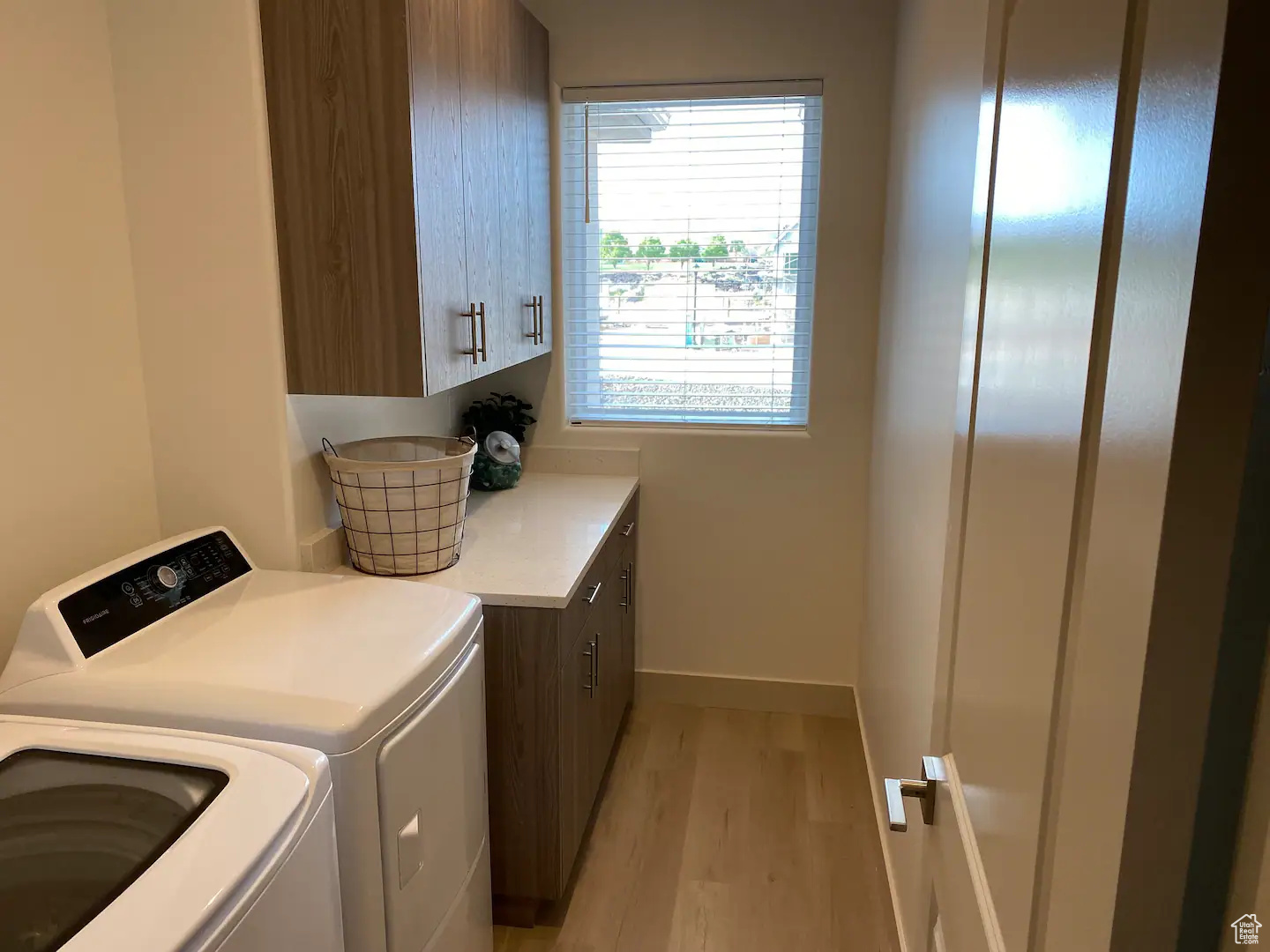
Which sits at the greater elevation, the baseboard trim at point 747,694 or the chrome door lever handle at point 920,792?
the chrome door lever handle at point 920,792

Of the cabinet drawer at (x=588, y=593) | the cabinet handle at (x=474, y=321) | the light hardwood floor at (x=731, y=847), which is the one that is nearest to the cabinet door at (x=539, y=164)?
the cabinet handle at (x=474, y=321)

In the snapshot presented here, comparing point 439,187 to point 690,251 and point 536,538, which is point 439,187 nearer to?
point 536,538

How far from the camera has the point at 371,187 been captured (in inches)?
69.6

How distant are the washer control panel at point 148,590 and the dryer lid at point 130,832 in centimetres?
19

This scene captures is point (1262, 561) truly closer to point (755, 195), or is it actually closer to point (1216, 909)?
point (1216, 909)

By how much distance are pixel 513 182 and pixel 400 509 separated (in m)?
1.06

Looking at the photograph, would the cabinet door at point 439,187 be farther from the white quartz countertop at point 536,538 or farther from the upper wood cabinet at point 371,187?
the white quartz countertop at point 536,538

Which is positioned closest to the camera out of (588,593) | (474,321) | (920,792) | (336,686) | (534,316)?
(920,792)

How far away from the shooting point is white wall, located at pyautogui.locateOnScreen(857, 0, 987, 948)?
1.59m

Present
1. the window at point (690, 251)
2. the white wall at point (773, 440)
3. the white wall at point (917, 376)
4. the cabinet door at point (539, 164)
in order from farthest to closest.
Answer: the window at point (690, 251) → the white wall at point (773, 440) → the cabinet door at point (539, 164) → the white wall at point (917, 376)

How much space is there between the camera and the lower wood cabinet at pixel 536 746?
6.40 ft

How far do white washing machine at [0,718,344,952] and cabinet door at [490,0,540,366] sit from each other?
1447 mm

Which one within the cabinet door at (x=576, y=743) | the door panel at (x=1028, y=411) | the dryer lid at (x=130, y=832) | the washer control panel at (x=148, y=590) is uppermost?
the door panel at (x=1028, y=411)

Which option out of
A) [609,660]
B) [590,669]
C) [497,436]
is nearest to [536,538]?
[590,669]
